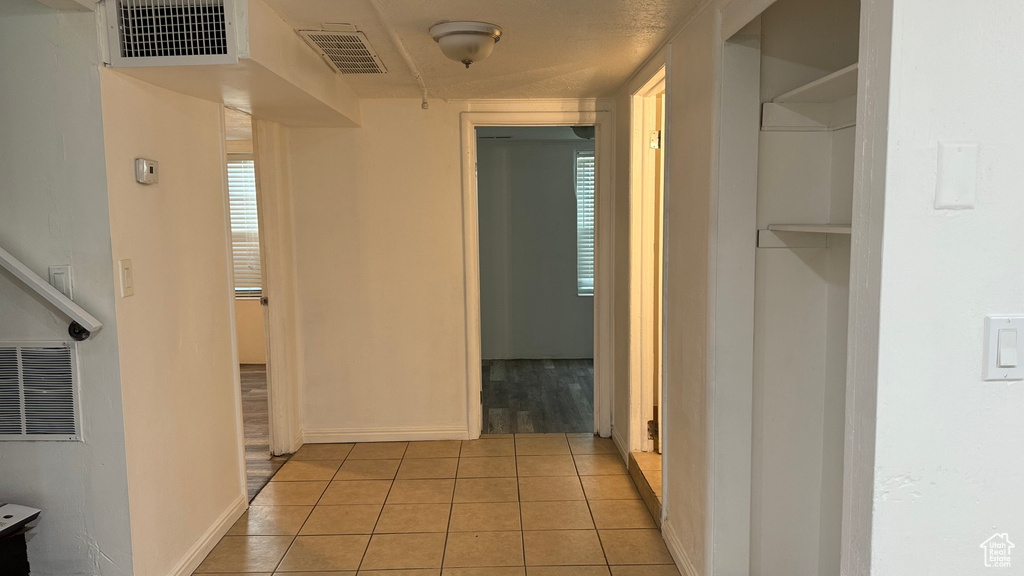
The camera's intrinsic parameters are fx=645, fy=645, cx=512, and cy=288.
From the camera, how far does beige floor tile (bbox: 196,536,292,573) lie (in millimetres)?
2648

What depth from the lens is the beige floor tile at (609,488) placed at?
130 inches

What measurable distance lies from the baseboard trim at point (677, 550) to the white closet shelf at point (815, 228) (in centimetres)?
130

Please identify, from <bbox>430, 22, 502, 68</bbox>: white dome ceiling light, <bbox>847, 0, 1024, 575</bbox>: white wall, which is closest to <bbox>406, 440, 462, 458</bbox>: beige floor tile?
<bbox>430, 22, 502, 68</bbox>: white dome ceiling light

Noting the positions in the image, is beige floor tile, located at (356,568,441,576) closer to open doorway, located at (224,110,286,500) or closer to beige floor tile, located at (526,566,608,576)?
beige floor tile, located at (526,566,608,576)

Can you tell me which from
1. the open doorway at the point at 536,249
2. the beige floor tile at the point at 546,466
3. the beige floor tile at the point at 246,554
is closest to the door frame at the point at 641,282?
the beige floor tile at the point at 546,466

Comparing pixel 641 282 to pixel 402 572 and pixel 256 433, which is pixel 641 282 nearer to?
pixel 402 572

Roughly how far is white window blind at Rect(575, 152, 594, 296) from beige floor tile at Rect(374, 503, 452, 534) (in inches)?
141

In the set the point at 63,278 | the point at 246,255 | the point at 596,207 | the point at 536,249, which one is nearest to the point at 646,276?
the point at 596,207

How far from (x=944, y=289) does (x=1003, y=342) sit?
149 millimetres

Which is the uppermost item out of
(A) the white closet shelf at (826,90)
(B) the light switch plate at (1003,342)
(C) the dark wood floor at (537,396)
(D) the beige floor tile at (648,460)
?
(A) the white closet shelf at (826,90)

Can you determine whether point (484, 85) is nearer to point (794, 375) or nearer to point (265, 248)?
point (265, 248)

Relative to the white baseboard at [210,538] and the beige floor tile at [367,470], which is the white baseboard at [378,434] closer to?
the beige floor tile at [367,470]

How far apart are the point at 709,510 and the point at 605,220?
2.19m

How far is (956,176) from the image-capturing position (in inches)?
45.8
